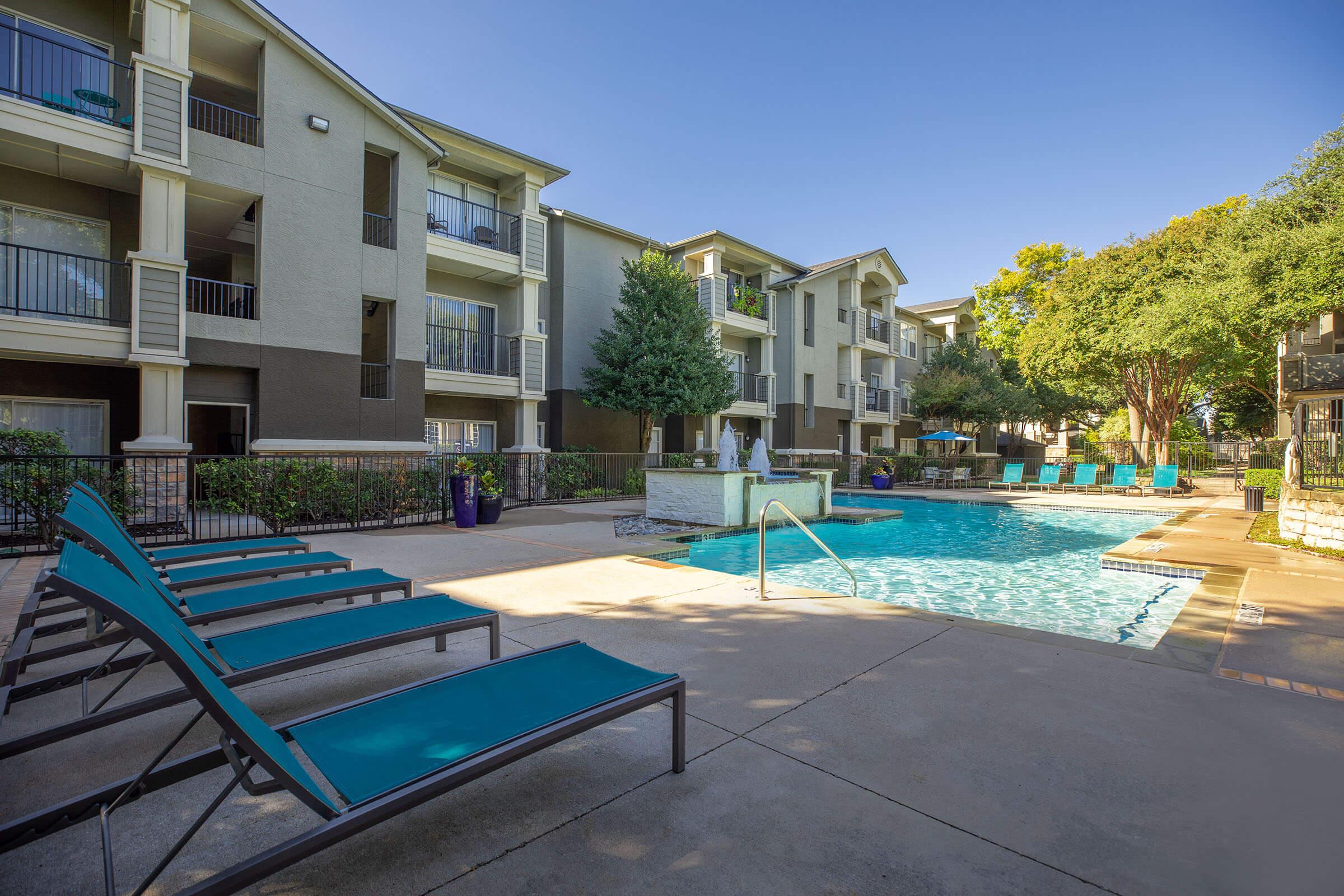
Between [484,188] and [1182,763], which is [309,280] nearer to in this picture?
[484,188]

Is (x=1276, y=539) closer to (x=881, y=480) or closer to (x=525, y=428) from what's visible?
(x=881, y=480)

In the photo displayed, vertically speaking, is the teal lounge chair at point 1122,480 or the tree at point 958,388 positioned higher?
the tree at point 958,388

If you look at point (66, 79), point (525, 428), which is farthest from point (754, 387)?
point (66, 79)

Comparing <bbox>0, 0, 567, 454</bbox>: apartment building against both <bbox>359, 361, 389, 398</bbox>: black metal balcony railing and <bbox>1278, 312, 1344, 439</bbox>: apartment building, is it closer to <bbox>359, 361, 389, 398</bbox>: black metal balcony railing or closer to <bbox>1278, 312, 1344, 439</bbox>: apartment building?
<bbox>359, 361, 389, 398</bbox>: black metal balcony railing

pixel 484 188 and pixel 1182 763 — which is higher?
pixel 484 188

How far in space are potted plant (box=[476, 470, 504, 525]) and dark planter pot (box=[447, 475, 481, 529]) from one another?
17 centimetres

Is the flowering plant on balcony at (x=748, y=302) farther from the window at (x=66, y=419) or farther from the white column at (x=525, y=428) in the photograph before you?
the window at (x=66, y=419)

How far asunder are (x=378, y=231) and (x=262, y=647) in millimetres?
16091

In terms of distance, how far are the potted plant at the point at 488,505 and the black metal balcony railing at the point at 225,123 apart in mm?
9638

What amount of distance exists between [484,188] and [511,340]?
5.04 meters

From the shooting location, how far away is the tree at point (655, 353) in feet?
64.8

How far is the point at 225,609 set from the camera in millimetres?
3822

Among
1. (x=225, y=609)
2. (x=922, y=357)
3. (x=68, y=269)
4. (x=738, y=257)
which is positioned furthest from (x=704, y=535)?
(x=922, y=357)

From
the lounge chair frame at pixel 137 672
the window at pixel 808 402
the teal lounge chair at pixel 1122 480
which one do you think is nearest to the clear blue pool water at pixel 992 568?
the lounge chair frame at pixel 137 672
